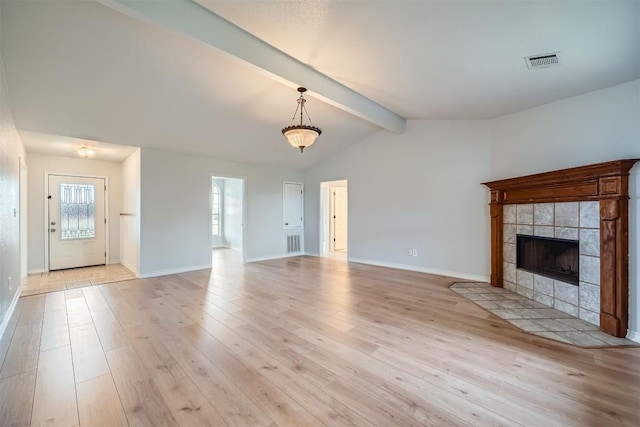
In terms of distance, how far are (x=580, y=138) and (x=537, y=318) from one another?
7.58ft

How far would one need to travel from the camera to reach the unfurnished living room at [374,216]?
1927 millimetres

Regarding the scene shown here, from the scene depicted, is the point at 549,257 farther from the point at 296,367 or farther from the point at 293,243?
the point at 293,243

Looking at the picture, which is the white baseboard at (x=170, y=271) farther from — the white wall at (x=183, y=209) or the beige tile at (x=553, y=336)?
the beige tile at (x=553, y=336)

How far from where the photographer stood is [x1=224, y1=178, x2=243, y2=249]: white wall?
8.84m

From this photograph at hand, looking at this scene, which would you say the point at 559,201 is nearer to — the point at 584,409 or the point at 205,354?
the point at 584,409

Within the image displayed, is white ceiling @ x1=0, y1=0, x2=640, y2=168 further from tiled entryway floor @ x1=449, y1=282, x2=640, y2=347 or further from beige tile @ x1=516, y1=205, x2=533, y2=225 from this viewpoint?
tiled entryway floor @ x1=449, y1=282, x2=640, y2=347

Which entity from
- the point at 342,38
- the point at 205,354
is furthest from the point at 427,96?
the point at 205,354

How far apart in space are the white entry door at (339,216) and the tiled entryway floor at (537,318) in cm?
494

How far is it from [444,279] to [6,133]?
6448mm

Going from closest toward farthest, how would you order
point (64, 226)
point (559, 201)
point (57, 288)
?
point (559, 201), point (57, 288), point (64, 226)

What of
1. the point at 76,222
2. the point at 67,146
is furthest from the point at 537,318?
the point at 76,222

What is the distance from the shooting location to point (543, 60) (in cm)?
269

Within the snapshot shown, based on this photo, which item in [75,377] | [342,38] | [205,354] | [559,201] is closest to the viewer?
[75,377]

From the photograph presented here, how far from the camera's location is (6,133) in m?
3.14
